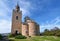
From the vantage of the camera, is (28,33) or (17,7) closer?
(28,33)

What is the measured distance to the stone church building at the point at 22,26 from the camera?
54312mm

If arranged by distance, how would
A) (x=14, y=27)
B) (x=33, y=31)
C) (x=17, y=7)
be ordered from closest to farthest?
(x=33, y=31), (x=14, y=27), (x=17, y=7)

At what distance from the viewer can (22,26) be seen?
187ft

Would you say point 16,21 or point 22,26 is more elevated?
point 16,21

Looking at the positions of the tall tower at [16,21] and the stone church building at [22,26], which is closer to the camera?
the stone church building at [22,26]

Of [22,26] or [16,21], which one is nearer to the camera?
[22,26]

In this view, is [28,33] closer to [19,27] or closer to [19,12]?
[19,27]

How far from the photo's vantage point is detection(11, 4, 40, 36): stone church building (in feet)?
178

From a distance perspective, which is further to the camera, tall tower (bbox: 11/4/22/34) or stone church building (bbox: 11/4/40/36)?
tall tower (bbox: 11/4/22/34)

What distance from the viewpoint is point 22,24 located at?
188 ft

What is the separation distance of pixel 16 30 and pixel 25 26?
6253 millimetres

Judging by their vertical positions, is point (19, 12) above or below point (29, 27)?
above

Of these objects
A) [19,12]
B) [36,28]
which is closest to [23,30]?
[36,28]

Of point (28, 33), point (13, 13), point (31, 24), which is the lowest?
point (28, 33)
